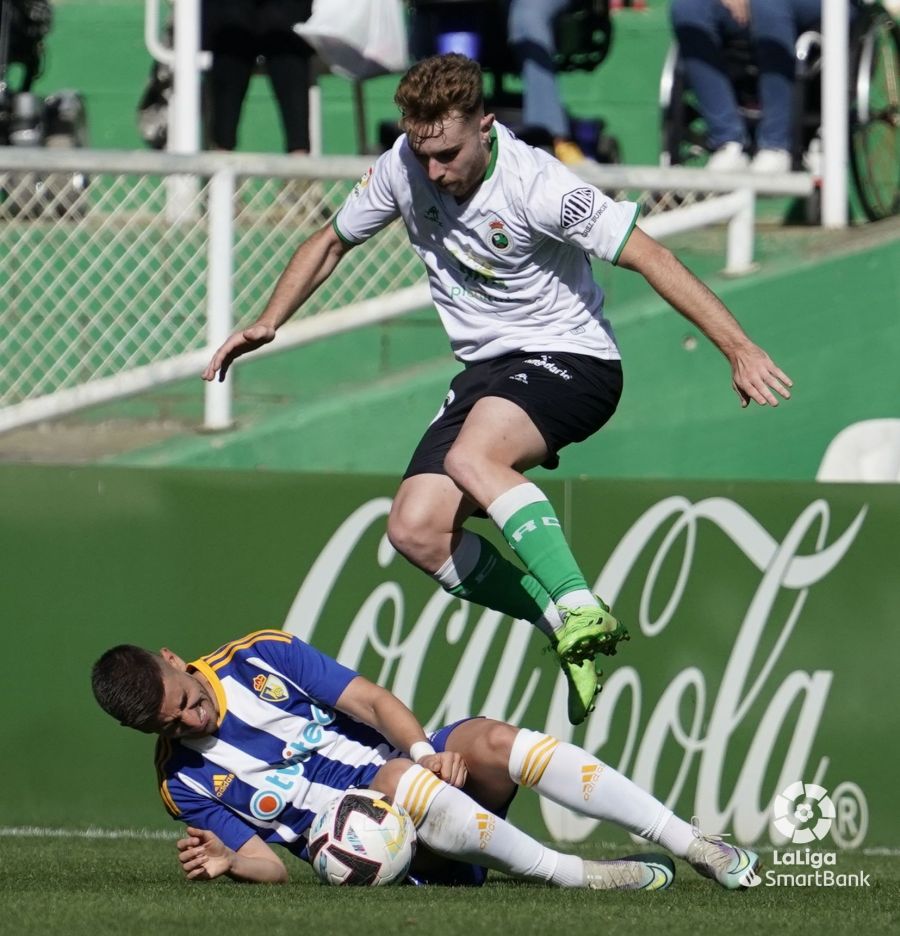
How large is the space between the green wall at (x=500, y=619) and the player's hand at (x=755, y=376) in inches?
104

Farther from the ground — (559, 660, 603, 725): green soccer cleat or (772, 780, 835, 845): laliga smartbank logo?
(559, 660, 603, 725): green soccer cleat

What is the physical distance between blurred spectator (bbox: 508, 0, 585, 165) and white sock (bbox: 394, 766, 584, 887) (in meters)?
5.00

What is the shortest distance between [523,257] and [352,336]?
13.1 feet

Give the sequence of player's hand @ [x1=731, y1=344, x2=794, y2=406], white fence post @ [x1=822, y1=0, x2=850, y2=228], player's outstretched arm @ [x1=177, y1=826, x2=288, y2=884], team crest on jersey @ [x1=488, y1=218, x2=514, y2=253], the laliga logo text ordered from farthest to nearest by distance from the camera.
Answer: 1. white fence post @ [x1=822, y1=0, x2=850, y2=228]
2. the laliga logo text
3. team crest on jersey @ [x1=488, y1=218, x2=514, y2=253]
4. player's outstretched arm @ [x1=177, y1=826, x2=288, y2=884]
5. player's hand @ [x1=731, y1=344, x2=794, y2=406]

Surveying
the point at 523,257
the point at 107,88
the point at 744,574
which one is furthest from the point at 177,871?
the point at 107,88

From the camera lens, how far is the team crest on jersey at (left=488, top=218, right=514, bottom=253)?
17.4ft

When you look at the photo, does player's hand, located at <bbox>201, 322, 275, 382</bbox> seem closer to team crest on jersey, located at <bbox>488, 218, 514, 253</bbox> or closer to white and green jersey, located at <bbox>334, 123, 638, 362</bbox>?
white and green jersey, located at <bbox>334, 123, 638, 362</bbox>

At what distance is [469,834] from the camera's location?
16.3 ft

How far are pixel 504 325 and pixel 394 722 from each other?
3.95 feet

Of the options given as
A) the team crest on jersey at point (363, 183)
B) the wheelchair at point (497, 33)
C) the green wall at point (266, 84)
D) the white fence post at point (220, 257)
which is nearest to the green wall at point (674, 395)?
the white fence post at point (220, 257)

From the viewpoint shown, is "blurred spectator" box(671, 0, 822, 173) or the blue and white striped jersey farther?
"blurred spectator" box(671, 0, 822, 173)

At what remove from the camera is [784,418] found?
29.2 feet

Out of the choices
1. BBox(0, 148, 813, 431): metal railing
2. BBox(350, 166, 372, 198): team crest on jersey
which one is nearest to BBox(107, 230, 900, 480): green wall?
BBox(0, 148, 813, 431): metal railing

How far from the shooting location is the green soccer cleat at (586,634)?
16.3 feet
